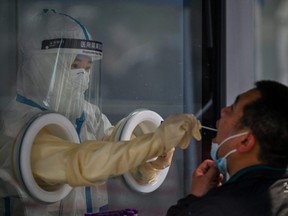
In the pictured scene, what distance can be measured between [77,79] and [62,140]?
299 millimetres

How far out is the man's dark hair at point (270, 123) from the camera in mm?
1558

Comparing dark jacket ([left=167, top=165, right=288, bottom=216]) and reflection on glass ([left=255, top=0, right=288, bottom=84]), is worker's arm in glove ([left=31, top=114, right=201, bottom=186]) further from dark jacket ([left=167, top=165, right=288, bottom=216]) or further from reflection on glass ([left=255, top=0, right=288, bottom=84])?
reflection on glass ([left=255, top=0, right=288, bottom=84])

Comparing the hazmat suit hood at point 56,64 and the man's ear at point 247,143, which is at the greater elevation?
the hazmat suit hood at point 56,64

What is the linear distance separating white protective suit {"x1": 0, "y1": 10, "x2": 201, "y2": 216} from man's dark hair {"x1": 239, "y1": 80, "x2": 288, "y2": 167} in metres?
0.20

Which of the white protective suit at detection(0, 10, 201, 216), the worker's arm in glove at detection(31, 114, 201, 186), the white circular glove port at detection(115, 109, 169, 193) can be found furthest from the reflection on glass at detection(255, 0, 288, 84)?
the worker's arm in glove at detection(31, 114, 201, 186)

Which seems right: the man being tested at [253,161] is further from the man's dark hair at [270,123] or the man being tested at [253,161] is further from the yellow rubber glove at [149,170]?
the yellow rubber glove at [149,170]

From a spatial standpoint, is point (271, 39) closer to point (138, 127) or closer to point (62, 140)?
point (138, 127)

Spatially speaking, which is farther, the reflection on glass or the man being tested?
the reflection on glass

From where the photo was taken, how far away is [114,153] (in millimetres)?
1684

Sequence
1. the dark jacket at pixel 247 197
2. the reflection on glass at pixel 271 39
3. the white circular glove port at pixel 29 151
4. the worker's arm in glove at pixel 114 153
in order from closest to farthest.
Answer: the dark jacket at pixel 247 197 < the worker's arm in glove at pixel 114 153 < the white circular glove port at pixel 29 151 < the reflection on glass at pixel 271 39

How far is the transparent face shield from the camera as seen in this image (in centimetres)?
205

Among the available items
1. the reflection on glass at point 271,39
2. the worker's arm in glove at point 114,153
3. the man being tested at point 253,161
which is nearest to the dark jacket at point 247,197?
the man being tested at point 253,161

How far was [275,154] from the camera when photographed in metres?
1.58

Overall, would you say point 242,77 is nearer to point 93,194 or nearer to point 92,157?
point 93,194
